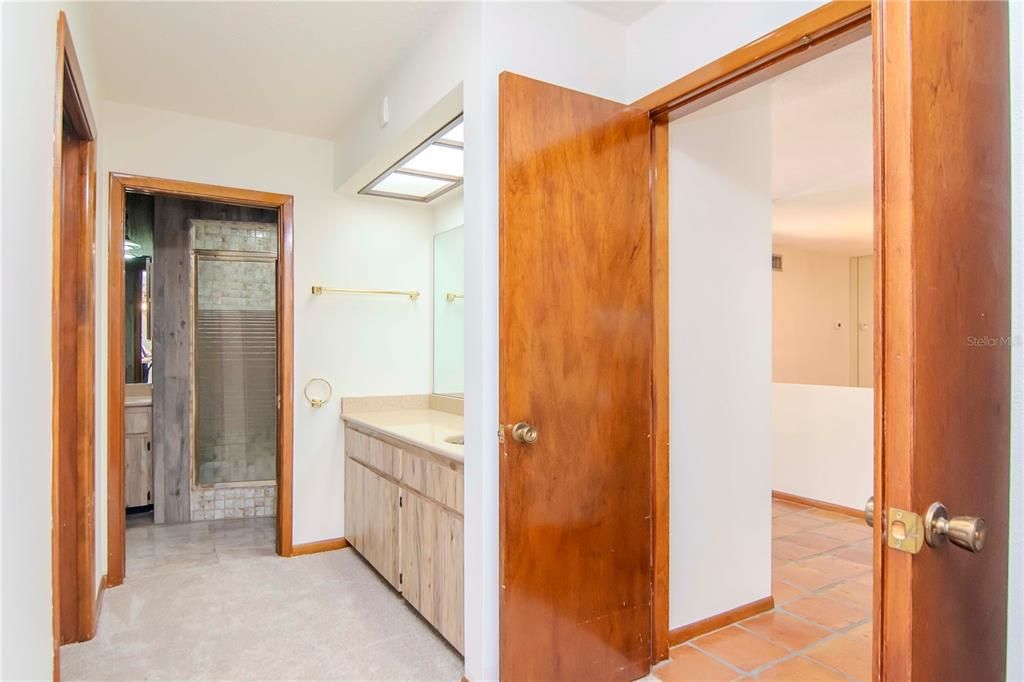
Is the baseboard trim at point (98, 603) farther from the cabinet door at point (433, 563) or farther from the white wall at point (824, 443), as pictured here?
the white wall at point (824, 443)

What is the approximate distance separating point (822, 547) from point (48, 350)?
399cm

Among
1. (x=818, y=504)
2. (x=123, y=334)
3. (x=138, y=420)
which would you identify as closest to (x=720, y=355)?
(x=818, y=504)

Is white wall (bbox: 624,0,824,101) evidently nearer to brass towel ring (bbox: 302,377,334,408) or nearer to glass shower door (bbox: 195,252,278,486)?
brass towel ring (bbox: 302,377,334,408)

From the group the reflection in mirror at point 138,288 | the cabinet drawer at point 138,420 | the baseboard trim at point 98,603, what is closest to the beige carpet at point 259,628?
the baseboard trim at point 98,603

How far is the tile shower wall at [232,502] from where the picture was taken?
425 cm

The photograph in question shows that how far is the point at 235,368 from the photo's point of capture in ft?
14.4

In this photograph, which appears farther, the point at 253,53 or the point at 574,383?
the point at 253,53

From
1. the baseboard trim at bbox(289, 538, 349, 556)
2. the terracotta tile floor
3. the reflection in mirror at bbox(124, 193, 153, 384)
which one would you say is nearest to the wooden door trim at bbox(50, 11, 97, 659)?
the baseboard trim at bbox(289, 538, 349, 556)

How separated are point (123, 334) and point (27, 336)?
2150 mm

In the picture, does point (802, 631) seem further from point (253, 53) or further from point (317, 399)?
point (253, 53)

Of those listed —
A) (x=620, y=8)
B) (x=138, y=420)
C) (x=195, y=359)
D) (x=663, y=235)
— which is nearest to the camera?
(x=620, y=8)

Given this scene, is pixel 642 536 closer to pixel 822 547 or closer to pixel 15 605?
pixel 15 605

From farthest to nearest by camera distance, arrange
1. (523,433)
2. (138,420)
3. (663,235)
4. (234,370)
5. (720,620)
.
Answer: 1. (234,370)
2. (138,420)
3. (720,620)
4. (663,235)
5. (523,433)

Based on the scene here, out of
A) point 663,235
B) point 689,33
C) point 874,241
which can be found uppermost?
point 689,33
